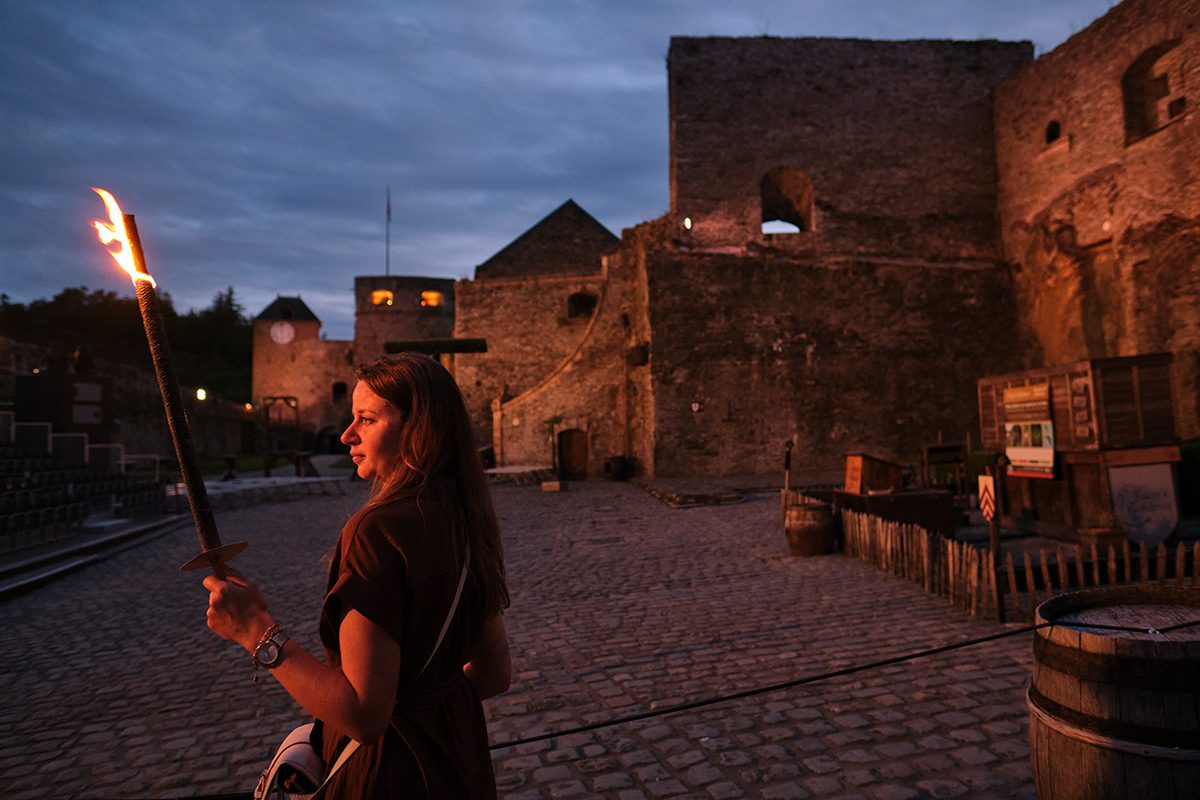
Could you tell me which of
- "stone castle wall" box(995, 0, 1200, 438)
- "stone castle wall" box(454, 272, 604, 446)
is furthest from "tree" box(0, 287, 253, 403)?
"stone castle wall" box(995, 0, 1200, 438)

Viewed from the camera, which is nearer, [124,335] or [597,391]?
[597,391]

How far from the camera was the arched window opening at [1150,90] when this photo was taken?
14.8 metres

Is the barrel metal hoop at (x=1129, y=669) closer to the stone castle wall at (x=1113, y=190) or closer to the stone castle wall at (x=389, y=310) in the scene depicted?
the stone castle wall at (x=1113, y=190)

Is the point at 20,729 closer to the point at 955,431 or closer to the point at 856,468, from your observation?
the point at 856,468

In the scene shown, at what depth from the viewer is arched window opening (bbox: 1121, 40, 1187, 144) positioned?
14820 millimetres

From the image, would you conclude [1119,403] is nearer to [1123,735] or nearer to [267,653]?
[1123,735]

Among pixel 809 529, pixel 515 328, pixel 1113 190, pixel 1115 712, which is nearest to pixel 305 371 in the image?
pixel 515 328

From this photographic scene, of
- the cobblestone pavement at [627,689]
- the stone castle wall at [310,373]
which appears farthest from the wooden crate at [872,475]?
the stone castle wall at [310,373]

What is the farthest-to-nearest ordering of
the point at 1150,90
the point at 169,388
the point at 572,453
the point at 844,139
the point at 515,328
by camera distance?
the point at 515,328 → the point at 572,453 → the point at 844,139 → the point at 1150,90 → the point at 169,388

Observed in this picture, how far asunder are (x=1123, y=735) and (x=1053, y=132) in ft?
67.0

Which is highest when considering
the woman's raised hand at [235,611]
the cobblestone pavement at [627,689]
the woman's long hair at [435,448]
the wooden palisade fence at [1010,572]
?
the woman's long hair at [435,448]

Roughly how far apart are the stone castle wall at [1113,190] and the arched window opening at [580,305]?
14049 mm

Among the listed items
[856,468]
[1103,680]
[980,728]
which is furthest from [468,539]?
[856,468]

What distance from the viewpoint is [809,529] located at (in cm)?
875
